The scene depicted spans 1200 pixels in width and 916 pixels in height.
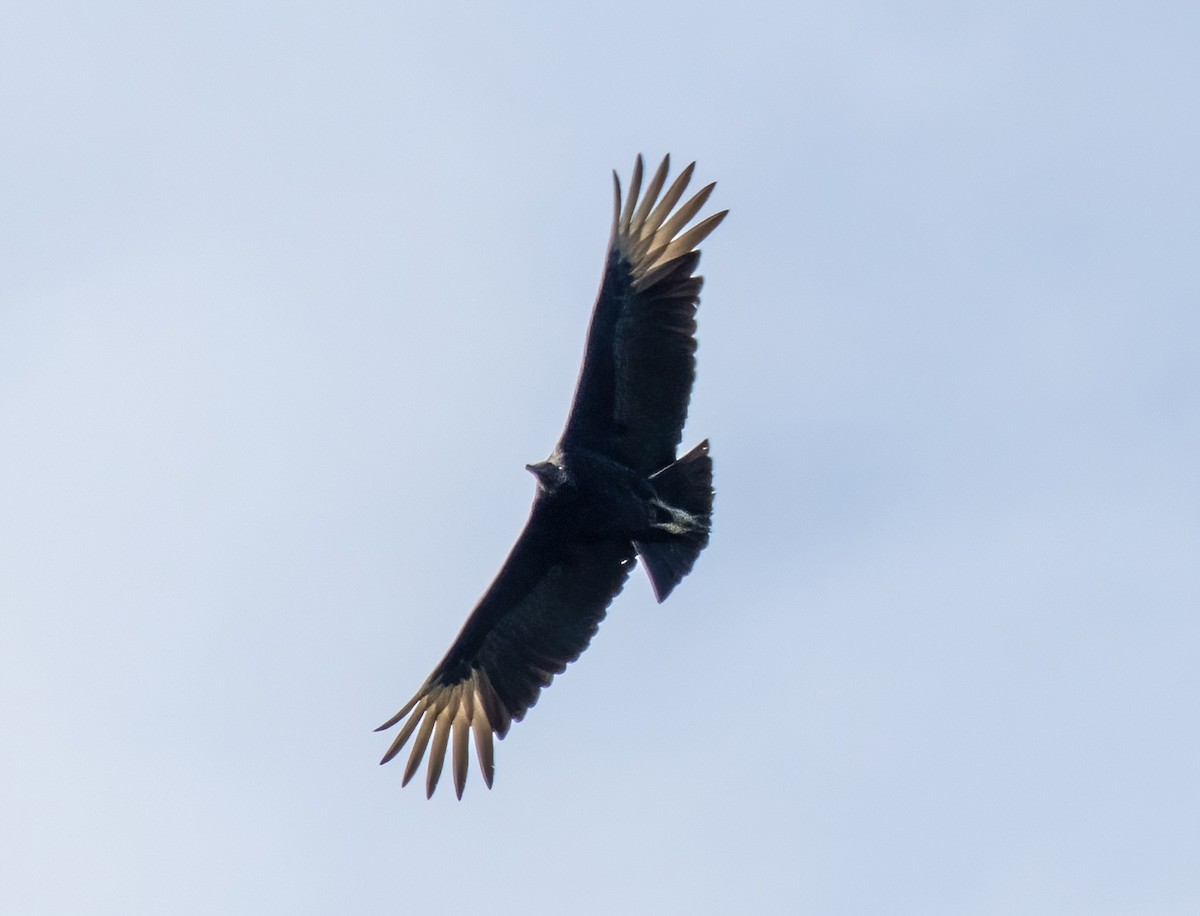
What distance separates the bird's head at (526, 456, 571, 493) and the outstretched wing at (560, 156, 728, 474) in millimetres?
198

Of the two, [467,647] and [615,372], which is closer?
[615,372]

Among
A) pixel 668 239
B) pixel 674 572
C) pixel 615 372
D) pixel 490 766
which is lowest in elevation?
pixel 490 766

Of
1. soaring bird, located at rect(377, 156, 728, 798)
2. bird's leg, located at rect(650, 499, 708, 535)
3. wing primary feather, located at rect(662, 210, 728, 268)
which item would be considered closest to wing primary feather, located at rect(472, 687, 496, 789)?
soaring bird, located at rect(377, 156, 728, 798)

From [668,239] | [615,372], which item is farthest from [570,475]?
[668,239]

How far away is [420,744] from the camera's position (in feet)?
55.7

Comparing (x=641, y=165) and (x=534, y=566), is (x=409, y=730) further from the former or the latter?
(x=641, y=165)

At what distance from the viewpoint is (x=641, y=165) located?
16.0 m

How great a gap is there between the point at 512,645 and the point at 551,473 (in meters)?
2.05

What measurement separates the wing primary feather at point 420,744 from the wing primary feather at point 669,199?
5.02 metres

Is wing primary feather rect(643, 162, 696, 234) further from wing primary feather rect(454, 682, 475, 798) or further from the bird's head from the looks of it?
wing primary feather rect(454, 682, 475, 798)

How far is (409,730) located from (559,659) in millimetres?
1575

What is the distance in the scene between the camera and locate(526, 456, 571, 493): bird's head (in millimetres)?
15852

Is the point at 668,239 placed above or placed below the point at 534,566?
above

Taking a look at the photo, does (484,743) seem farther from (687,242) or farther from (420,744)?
(687,242)
